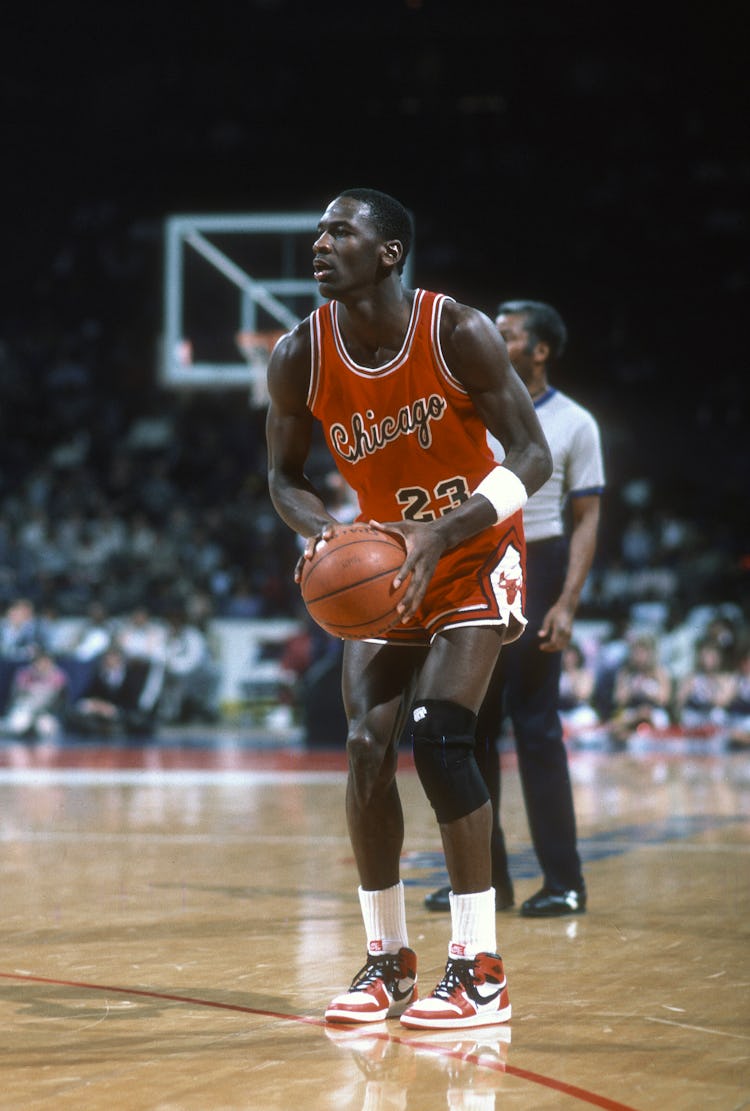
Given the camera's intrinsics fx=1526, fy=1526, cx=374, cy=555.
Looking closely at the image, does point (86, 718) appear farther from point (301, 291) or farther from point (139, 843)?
point (139, 843)

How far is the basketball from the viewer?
10.8 ft

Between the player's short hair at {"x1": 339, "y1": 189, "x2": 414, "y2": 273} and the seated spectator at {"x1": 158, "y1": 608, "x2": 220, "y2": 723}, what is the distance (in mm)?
12377

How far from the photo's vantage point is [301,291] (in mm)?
15945

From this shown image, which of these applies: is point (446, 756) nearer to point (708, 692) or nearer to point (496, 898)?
point (496, 898)

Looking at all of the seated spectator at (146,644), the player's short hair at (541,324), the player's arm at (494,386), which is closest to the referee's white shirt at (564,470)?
the player's short hair at (541,324)

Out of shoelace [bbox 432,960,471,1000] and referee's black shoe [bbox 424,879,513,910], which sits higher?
shoelace [bbox 432,960,471,1000]

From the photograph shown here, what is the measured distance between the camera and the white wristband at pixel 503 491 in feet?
11.6

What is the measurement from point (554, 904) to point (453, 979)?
1558 millimetres

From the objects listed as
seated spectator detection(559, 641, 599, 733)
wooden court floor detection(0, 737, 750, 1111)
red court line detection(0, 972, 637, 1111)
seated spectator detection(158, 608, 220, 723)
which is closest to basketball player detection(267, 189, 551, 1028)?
red court line detection(0, 972, 637, 1111)

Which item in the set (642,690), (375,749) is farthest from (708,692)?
(375,749)

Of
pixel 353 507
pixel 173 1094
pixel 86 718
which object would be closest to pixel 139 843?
pixel 353 507

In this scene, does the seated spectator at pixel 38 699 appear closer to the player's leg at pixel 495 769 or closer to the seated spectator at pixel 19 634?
the seated spectator at pixel 19 634

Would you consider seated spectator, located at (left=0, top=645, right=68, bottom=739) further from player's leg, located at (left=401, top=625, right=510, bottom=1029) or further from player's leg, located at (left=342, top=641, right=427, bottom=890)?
player's leg, located at (left=401, top=625, right=510, bottom=1029)

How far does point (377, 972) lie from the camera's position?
3.57m
